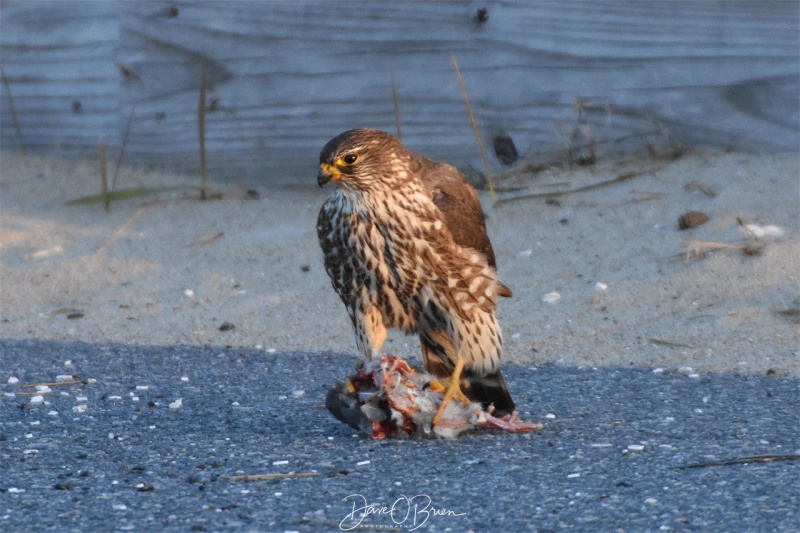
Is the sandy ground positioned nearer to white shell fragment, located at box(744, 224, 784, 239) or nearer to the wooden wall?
white shell fragment, located at box(744, 224, 784, 239)

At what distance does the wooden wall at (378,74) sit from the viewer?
6305 millimetres

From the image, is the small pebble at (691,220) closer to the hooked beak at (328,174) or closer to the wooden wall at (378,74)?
the wooden wall at (378,74)

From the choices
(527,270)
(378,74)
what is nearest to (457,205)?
(527,270)

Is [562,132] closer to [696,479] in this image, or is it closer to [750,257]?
[750,257]

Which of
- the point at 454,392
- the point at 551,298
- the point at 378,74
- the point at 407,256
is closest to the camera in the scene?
the point at 407,256

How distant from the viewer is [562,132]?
6605 mm

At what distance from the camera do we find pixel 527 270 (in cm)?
572

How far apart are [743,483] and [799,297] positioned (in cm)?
201

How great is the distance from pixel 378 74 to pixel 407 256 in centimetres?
335

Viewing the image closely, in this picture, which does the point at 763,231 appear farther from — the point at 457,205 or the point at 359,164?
the point at 359,164

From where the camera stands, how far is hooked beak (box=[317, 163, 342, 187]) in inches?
149

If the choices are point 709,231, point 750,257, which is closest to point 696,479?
point 750,257

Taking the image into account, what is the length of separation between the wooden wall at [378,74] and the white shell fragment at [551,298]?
147 cm
